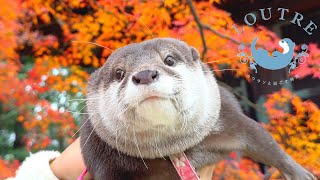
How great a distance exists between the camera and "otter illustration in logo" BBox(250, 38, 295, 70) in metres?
2.03

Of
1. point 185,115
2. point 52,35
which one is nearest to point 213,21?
point 52,35

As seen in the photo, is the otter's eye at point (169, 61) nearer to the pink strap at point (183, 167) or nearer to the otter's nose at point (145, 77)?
the otter's nose at point (145, 77)

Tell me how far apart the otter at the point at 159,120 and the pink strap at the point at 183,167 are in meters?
0.02

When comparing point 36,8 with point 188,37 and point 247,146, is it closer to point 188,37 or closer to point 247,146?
point 188,37

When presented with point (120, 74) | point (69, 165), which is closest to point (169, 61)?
point (120, 74)

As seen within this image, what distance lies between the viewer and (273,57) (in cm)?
203

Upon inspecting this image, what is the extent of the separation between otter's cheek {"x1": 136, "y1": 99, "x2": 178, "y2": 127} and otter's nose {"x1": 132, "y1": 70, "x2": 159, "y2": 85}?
0.14ft

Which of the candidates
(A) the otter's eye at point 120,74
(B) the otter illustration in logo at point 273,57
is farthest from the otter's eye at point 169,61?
(B) the otter illustration in logo at point 273,57

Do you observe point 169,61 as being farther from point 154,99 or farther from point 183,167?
point 183,167

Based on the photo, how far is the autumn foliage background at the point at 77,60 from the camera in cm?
223

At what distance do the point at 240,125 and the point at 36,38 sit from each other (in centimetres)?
228

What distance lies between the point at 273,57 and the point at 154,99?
4.29ft

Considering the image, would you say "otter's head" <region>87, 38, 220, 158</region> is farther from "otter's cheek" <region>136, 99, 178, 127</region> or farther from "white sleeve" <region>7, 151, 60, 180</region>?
"white sleeve" <region>7, 151, 60, 180</region>

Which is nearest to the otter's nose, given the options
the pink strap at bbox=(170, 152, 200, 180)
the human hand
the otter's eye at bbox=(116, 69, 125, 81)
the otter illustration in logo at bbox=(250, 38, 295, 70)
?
the otter's eye at bbox=(116, 69, 125, 81)
